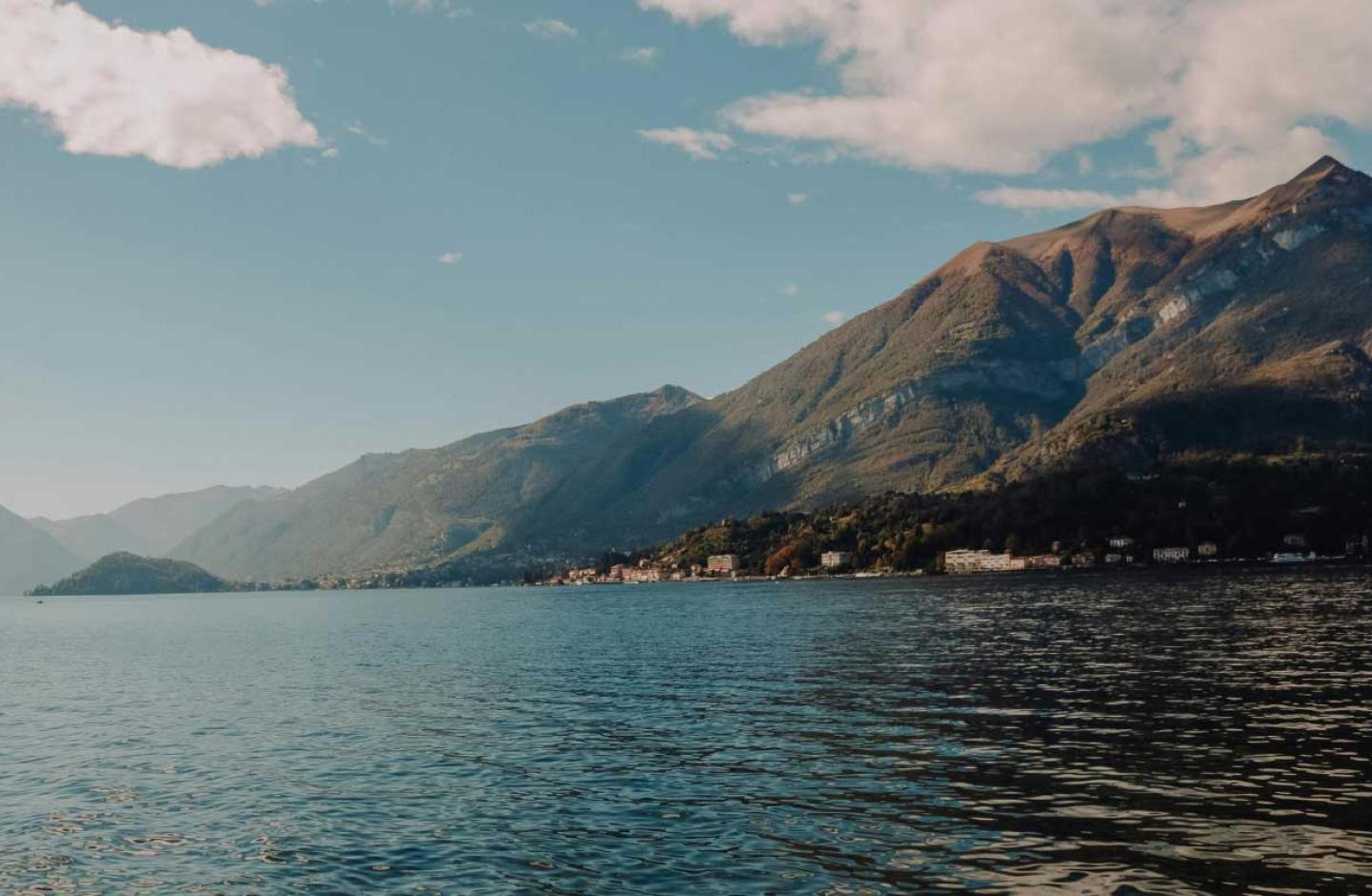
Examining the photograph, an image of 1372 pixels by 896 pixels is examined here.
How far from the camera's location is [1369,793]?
3416 centimetres

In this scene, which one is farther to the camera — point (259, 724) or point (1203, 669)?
point (1203, 669)

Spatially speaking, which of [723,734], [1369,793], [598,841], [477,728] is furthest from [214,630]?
[1369,793]

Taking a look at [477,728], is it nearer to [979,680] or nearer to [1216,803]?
[979,680]

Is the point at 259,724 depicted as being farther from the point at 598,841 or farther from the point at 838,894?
the point at 838,894

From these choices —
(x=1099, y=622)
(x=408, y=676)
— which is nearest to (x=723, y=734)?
(x=408, y=676)

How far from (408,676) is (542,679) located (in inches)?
532

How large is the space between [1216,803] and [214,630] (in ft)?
622

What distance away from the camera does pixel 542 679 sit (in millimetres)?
80812

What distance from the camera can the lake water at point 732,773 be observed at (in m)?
29.1

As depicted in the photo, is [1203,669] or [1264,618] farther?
[1264,618]

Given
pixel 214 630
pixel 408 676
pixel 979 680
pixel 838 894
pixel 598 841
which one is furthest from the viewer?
pixel 214 630

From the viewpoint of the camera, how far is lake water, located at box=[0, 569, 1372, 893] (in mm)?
29094

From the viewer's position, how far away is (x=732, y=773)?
1631 inches

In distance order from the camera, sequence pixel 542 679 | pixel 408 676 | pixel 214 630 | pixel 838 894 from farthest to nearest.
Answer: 1. pixel 214 630
2. pixel 408 676
3. pixel 542 679
4. pixel 838 894
